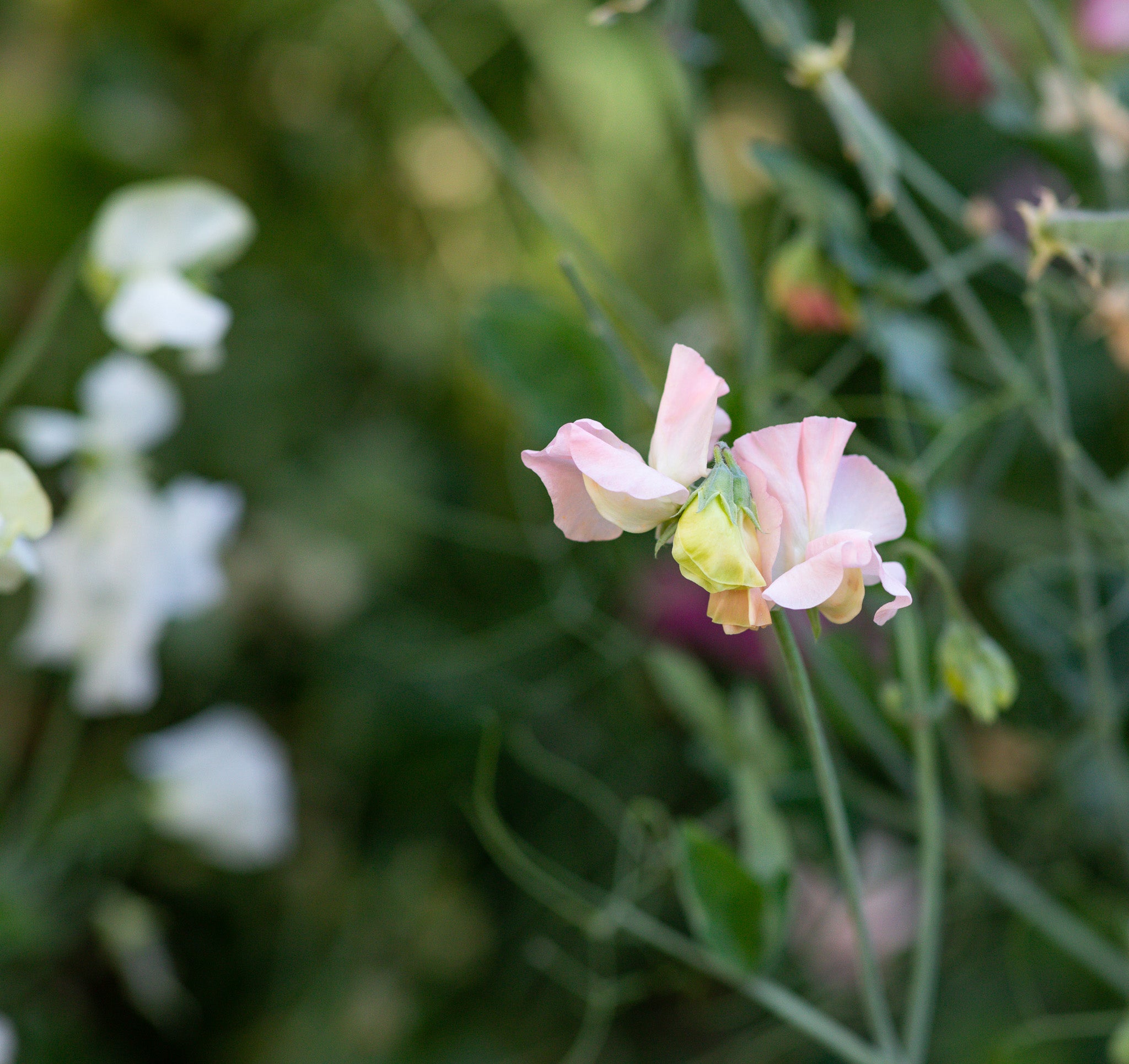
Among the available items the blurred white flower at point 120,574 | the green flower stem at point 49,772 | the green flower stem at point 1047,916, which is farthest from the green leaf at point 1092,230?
the green flower stem at point 49,772

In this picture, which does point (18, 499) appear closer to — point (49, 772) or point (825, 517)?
point (825, 517)

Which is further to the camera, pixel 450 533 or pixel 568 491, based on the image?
pixel 450 533

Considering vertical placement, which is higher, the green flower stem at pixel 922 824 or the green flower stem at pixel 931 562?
the green flower stem at pixel 931 562

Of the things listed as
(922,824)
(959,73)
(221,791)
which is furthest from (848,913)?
(959,73)

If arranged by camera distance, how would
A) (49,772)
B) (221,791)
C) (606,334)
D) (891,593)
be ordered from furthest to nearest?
(49,772) < (221,791) < (606,334) < (891,593)

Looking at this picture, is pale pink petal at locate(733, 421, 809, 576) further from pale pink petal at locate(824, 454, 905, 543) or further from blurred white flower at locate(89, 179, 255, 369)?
blurred white flower at locate(89, 179, 255, 369)

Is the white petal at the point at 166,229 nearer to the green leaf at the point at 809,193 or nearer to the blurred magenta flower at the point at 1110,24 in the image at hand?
the green leaf at the point at 809,193
